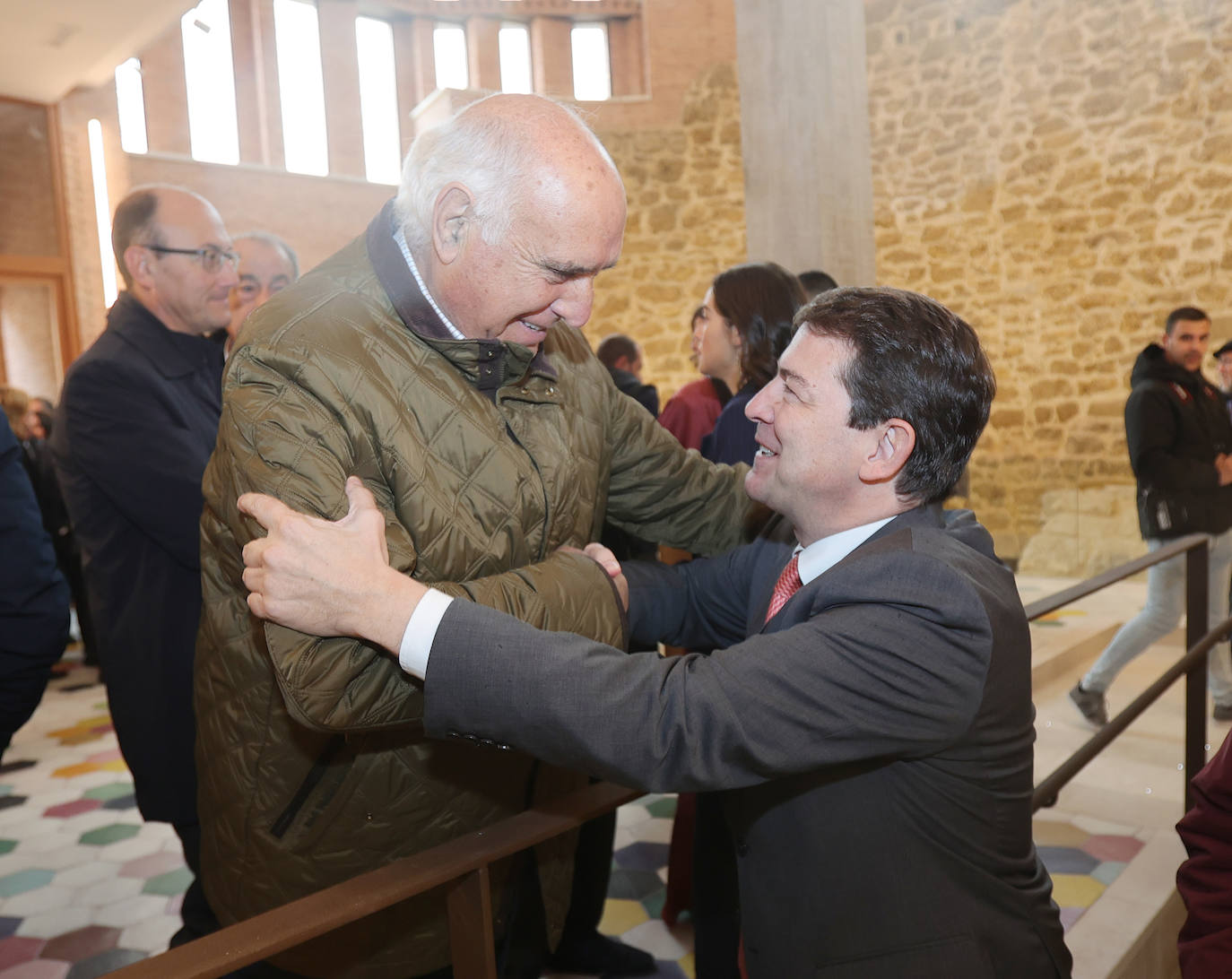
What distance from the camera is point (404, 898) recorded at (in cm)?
105

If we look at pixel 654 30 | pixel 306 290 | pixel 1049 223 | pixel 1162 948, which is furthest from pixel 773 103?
pixel 654 30

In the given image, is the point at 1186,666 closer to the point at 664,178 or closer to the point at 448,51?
the point at 664,178

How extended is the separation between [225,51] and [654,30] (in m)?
5.92

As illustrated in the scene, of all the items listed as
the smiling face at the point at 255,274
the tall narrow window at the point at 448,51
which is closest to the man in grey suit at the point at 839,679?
the smiling face at the point at 255,274

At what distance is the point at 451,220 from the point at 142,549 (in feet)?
4.07

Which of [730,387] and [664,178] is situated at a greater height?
[664,178]

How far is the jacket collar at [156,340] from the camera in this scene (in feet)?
6.92

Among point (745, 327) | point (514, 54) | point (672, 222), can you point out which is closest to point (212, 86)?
point (514, 54)

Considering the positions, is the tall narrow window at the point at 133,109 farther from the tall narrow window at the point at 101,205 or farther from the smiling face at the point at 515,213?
the smiling face at the point at 515,213

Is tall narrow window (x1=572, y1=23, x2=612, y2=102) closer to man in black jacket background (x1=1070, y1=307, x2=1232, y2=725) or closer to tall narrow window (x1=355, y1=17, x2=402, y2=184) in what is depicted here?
tall narrow window (x1=355, y1=17, x2=402, y2=184)

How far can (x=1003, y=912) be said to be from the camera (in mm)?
1173

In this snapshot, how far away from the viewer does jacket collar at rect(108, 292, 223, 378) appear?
83.0 inches

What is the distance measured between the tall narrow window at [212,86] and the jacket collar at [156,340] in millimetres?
11123

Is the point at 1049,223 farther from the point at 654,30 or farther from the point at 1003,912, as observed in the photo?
the point at 1003,912
